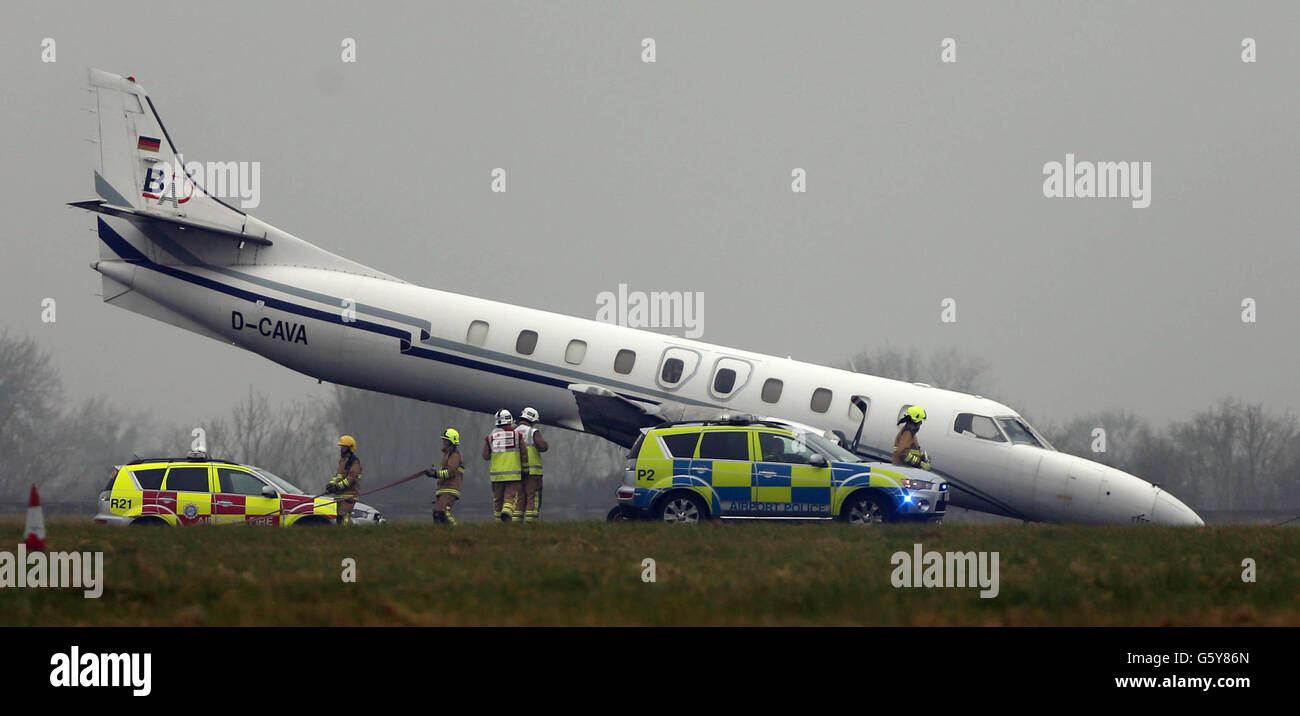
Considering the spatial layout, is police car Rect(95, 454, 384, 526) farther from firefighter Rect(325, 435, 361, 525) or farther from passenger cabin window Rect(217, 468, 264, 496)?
firefighter Rect(325, 435, 361, 525)

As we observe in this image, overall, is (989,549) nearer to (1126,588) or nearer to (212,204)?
(1126,588)

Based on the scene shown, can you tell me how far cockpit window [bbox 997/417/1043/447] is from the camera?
2753 centimetres

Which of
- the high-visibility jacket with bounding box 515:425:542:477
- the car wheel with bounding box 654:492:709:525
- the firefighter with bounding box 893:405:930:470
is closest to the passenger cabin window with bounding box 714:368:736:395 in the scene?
the firefighter with bounding box 893:405:930:470

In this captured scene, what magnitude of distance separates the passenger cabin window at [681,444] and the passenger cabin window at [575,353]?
24.1 ft

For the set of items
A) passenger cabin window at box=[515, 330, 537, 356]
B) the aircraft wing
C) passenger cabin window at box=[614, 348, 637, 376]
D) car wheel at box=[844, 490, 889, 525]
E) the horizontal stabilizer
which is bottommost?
car wheel at box=[844, 490, 889, 525]

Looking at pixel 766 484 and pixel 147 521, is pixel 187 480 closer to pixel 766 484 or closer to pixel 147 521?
pixel 147 521

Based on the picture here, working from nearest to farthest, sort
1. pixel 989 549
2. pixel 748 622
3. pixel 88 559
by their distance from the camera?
pixel 748 622 < pixel 88 559 < pixel 989 549

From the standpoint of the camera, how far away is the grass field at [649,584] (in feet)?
31.4

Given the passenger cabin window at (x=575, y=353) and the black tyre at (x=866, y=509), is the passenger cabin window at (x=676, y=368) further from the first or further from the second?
the black tyre at (x=866, y=509)

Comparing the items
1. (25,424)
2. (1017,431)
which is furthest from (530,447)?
(25,424)
